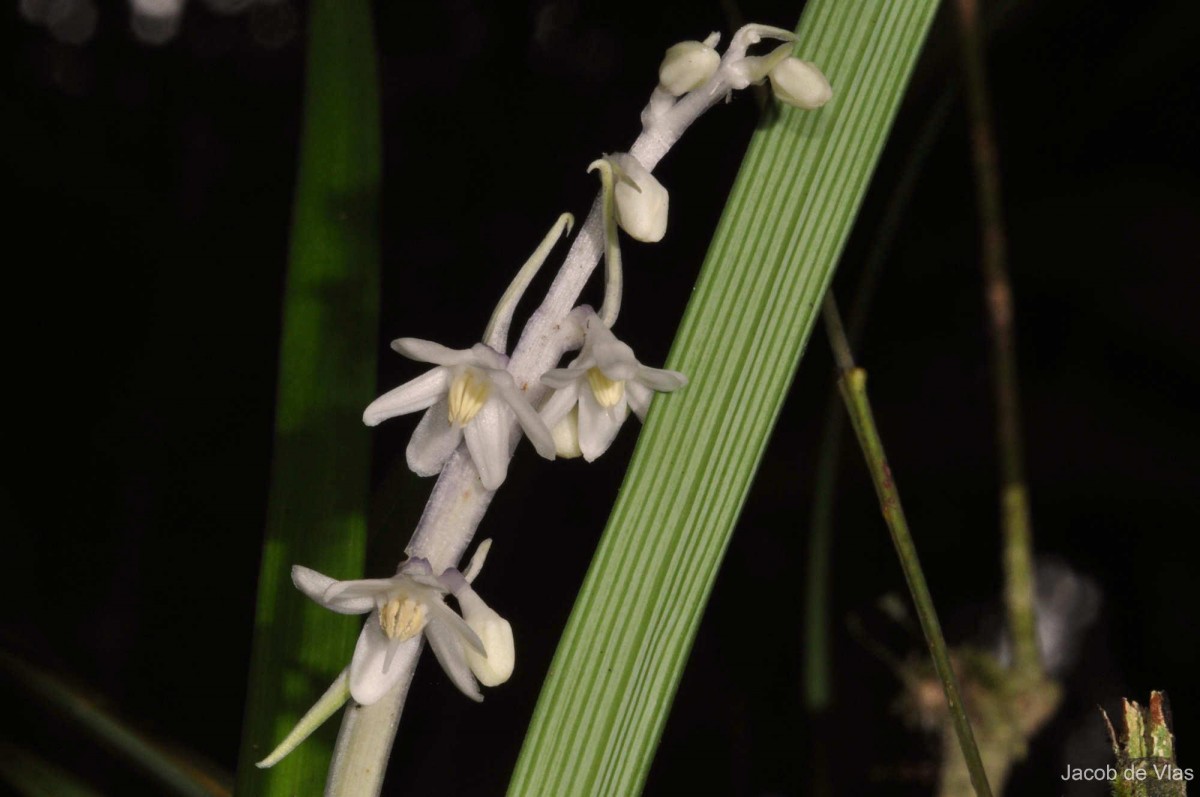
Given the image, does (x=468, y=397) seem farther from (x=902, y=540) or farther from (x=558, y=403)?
(x=902, y=540)

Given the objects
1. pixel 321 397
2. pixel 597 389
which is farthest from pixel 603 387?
pixel 321 397

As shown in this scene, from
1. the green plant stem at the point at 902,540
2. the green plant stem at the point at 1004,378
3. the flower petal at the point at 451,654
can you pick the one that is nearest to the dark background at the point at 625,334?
the green plant stem at the point at 1004,378

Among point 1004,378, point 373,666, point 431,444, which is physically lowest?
point 373,666

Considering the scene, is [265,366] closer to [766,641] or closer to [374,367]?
[766,641]

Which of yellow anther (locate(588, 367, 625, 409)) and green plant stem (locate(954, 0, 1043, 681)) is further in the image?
green plant stem (locate(954, 0, 1043, 681))

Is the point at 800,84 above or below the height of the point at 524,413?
above

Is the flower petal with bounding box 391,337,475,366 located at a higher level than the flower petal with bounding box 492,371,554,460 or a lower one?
higher

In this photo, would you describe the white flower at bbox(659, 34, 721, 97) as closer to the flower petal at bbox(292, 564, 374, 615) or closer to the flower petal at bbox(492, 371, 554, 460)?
the flower petal at bbox(492, 371, 554, 460)

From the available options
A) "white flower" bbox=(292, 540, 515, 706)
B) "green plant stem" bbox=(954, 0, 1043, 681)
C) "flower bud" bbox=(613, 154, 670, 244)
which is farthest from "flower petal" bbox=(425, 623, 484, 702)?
"green plant stem" bbox=(954, 0, 1043, 681)
